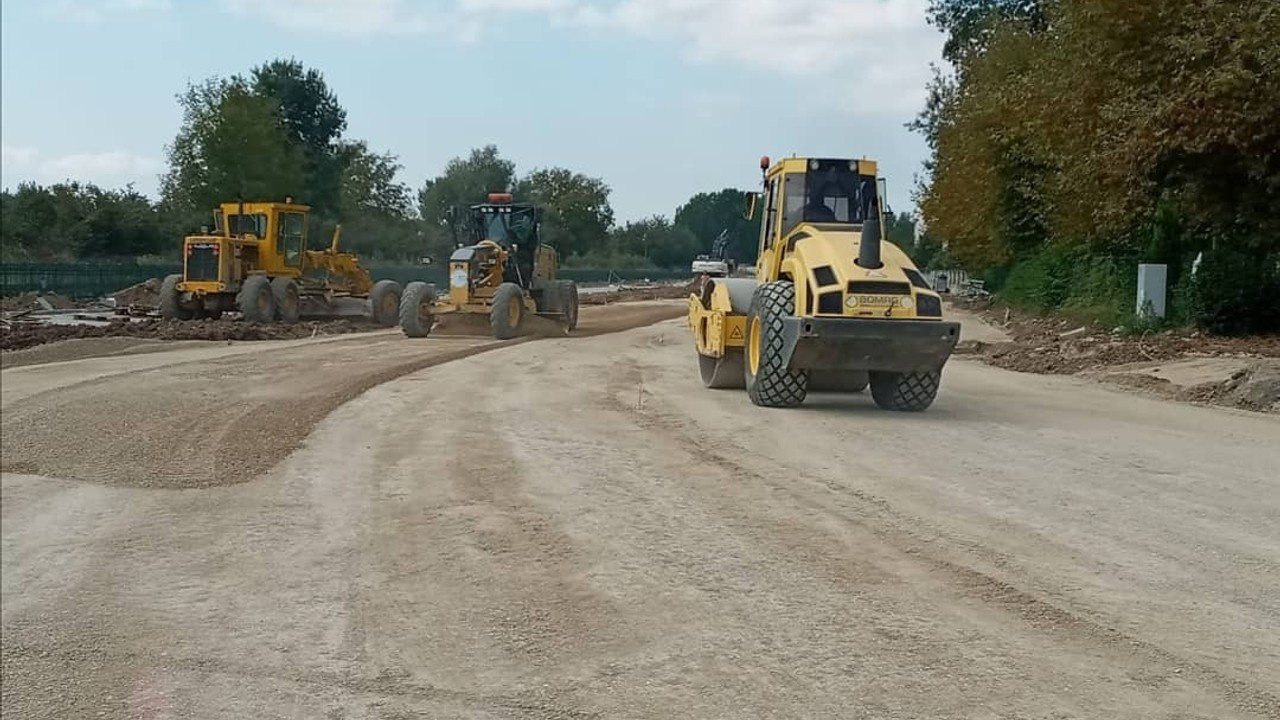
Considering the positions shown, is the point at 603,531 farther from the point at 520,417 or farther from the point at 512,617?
the point at 520,417

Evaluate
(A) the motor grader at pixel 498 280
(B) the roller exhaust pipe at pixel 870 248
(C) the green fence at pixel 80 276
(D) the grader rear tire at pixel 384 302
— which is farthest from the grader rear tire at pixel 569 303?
(B) the roller exhaust pipe at pixel 870 248

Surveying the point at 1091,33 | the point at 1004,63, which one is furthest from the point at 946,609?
the point at 1004,63

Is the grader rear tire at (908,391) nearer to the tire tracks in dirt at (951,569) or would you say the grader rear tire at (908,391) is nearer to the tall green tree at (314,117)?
the tire tracks in dirt at (951,569)

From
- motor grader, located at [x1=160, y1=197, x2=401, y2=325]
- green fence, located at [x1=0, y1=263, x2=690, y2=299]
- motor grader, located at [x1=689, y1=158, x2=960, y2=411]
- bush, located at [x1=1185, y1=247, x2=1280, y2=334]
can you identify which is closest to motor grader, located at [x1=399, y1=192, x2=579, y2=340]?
green fence, located at [x1=0, y1=263, x2=690, y2=299]

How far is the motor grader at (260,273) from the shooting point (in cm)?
2545

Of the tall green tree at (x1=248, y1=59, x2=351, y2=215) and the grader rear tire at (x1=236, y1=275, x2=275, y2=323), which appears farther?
the tall green tree at (x1=248, y1=59, x2=351, y2=215)

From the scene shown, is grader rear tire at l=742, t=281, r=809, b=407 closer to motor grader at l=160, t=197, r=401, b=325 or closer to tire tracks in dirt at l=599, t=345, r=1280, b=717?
tire tracks in dirt at l=599, t=345, r=1280, b=717

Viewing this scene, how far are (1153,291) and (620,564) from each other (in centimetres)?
1946

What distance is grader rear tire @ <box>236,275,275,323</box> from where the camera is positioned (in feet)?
83.3

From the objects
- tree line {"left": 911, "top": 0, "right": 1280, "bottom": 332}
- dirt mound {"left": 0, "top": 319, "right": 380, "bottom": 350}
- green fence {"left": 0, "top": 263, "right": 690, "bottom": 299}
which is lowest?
dirt mound {"left": 0, "top": 319, "right": 380, "bottom": 350}

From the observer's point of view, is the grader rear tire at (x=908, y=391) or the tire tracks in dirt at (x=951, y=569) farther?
the grader rear tire at (x=908, y=391)

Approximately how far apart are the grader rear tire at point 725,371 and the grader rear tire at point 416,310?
958 centimetres

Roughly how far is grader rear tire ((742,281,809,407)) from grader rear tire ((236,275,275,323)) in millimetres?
15151

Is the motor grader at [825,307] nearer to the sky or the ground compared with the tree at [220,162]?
nearer to the ground
